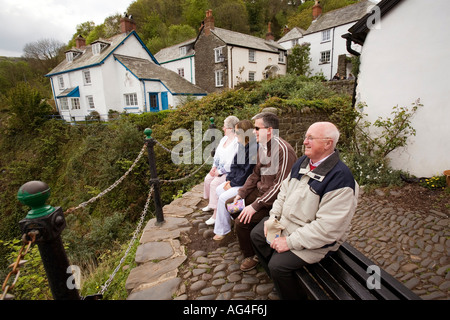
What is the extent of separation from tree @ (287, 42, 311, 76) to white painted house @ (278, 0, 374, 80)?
2.93 feet

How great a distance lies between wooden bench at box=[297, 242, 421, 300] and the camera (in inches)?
67.4

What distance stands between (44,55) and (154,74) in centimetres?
2660

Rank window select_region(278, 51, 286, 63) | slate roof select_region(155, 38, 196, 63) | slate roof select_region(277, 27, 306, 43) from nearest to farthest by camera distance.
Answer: slate roof select_region(155, 38, 196, 63) < window select_region(278, 51, 286, 63) < slate roof select_region(277, 27, 306, 43)

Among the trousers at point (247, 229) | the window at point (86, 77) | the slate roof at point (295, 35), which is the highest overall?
the slate roof at point (295, 35)

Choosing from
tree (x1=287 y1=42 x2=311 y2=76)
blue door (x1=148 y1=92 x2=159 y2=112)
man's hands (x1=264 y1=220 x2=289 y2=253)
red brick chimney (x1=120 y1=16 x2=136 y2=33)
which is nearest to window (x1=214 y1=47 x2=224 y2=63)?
blue door (x1=148 y1=92 x2=159 y2=112)

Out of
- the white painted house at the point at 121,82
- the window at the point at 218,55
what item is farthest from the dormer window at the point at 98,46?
the window at the point at 218,55

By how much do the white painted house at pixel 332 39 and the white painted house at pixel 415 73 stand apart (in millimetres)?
18120

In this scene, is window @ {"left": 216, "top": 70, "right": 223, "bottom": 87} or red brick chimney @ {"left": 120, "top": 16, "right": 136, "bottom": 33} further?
window @ {"left": 216, "top": 70, "right": 223, "bottom": 87}

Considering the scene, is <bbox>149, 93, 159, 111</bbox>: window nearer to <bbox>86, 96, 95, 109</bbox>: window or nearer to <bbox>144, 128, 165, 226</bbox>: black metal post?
<bbox>86, 96, 95, 109</bbox>: window

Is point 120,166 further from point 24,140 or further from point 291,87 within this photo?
point 24,140

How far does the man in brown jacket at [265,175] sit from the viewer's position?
8.89 feet

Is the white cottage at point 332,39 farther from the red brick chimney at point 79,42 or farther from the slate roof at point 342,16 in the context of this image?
the red brick chimney at point 79,42
